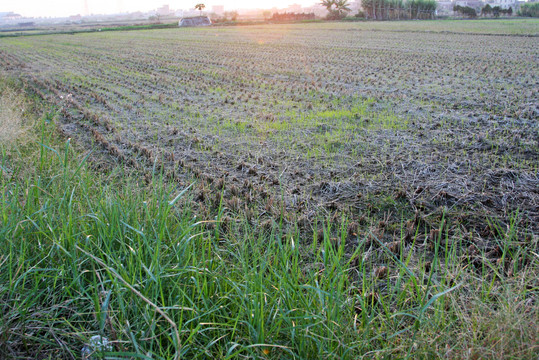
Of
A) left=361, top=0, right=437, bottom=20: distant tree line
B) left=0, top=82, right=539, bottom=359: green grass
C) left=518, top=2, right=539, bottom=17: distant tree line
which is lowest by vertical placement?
left=0, top=82, right=539, bottom=359: green grass

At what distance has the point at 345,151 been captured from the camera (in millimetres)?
5734

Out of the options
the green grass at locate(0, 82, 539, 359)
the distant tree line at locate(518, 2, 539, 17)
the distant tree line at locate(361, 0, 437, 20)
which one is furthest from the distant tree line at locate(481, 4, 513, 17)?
the green grass at locate(0, 82, 539, 359)

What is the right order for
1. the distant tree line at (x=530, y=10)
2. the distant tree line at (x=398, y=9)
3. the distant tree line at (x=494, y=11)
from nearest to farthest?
the distant tree line at (x=530, y=10) → the distant tree line at (x=494, y=11) → the distant tree line at (x=398, y=9)

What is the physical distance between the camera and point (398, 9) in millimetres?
55406

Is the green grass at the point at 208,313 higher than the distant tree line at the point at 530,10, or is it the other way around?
the distant tree line at the point at 530,10

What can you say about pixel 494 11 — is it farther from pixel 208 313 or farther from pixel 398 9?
pixel 208 313

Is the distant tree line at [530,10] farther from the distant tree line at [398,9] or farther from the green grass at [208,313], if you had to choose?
the green grass at [208,313]

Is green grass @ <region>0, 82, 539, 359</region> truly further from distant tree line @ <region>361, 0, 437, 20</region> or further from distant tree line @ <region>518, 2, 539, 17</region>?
distant tree line @ <region>518, 2, 539, 17</region>

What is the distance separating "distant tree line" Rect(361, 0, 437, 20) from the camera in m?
54.8

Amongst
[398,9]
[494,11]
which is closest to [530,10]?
[494,11]

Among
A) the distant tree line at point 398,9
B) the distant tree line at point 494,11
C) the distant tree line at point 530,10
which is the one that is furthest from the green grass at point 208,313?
the distant tree line at point 494,11

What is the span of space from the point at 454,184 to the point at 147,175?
11.9ft

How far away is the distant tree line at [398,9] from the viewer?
54812mm

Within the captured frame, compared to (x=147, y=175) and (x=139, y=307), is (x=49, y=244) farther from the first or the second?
(x=147, y=175)
